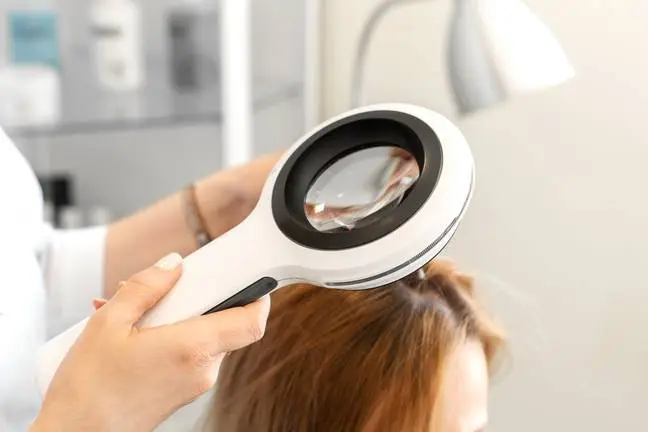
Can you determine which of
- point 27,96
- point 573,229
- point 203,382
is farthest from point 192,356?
point 27,96

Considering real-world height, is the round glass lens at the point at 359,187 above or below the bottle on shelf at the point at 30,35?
above

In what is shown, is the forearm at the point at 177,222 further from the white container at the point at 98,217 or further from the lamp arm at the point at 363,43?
the white container at the point at 98,217

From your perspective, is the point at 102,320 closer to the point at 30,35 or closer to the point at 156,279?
the point at 156,279

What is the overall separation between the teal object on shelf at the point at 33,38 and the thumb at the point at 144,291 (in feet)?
2.97

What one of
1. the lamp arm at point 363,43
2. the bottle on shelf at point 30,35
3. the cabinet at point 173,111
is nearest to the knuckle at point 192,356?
the lamp arm at point 363,43

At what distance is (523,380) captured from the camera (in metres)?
0.90

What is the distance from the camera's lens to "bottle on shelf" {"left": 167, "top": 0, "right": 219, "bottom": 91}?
1.30 m

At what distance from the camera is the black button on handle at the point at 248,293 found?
481mm

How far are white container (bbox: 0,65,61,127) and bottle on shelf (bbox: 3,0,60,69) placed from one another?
1.0 inches

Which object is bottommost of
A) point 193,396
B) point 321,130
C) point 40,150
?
point 40,150

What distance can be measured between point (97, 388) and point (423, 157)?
0.22 meters

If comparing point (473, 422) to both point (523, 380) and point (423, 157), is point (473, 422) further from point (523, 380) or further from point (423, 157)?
point (423, 157)

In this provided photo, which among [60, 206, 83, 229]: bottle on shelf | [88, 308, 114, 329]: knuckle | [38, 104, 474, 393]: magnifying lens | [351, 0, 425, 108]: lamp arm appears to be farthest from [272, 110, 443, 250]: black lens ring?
[60, 206, 83, 229]: bottle on shelf

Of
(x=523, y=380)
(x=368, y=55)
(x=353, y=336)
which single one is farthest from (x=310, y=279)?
(x=368, y=55)
